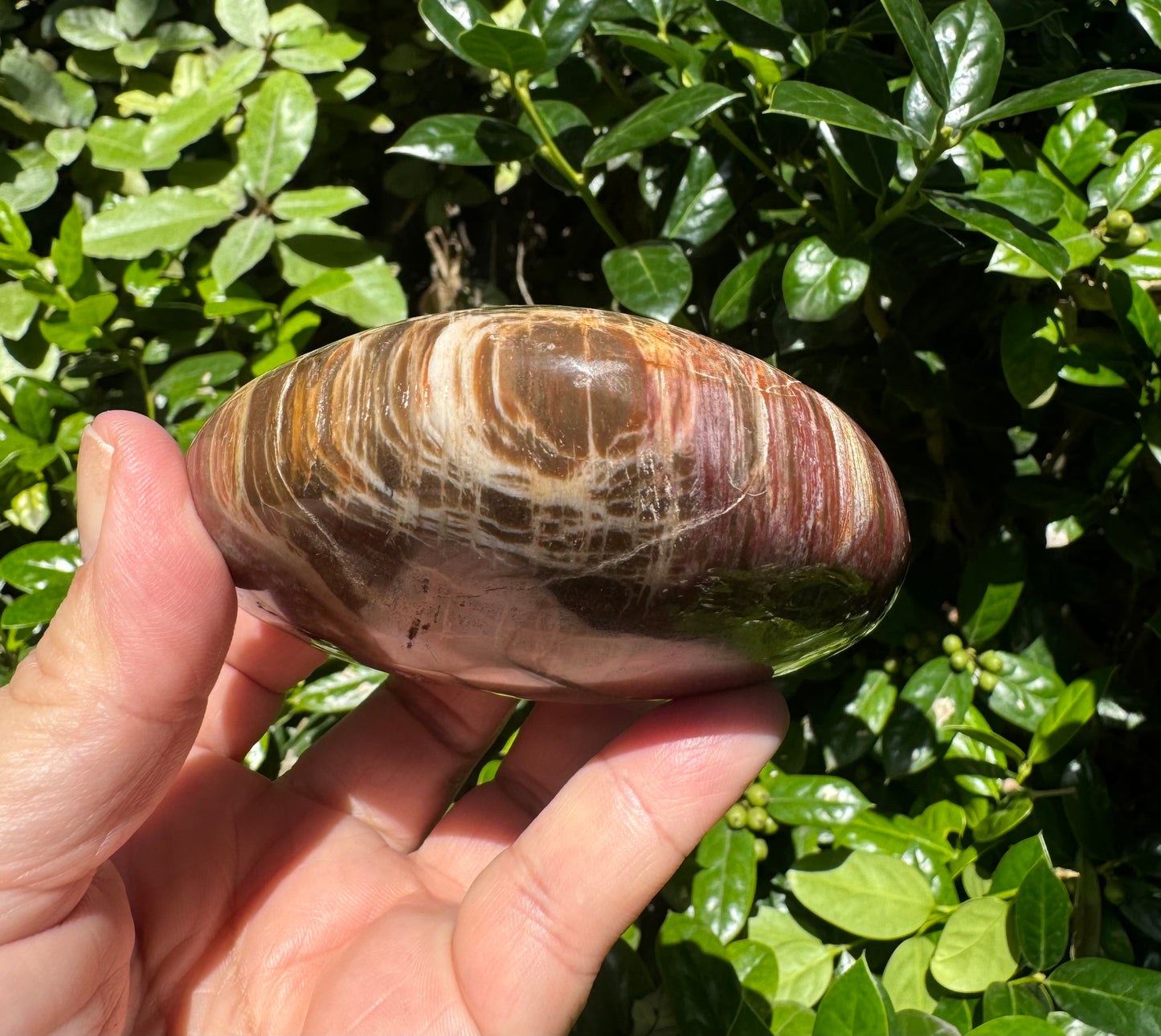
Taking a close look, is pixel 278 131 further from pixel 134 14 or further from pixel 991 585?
pixel 991 585

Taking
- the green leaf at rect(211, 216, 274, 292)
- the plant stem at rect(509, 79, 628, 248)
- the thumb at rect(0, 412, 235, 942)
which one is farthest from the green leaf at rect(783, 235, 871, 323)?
the green leaf at rect(211, 216, 274, 292)

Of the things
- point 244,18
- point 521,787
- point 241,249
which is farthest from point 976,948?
point 244,18

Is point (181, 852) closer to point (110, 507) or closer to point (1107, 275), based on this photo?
point (110, 507)

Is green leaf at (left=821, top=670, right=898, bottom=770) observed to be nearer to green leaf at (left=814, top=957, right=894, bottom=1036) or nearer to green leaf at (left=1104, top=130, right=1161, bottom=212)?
green leaf at (left=814, top=957, right=894, bottom=1036)

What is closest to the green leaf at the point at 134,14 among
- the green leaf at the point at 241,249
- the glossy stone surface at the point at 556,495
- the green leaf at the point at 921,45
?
the green leaf at the point at 241,249

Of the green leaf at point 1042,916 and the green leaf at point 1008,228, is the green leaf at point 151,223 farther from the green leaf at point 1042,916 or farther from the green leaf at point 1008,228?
→ the green leaf at point 1042,916
